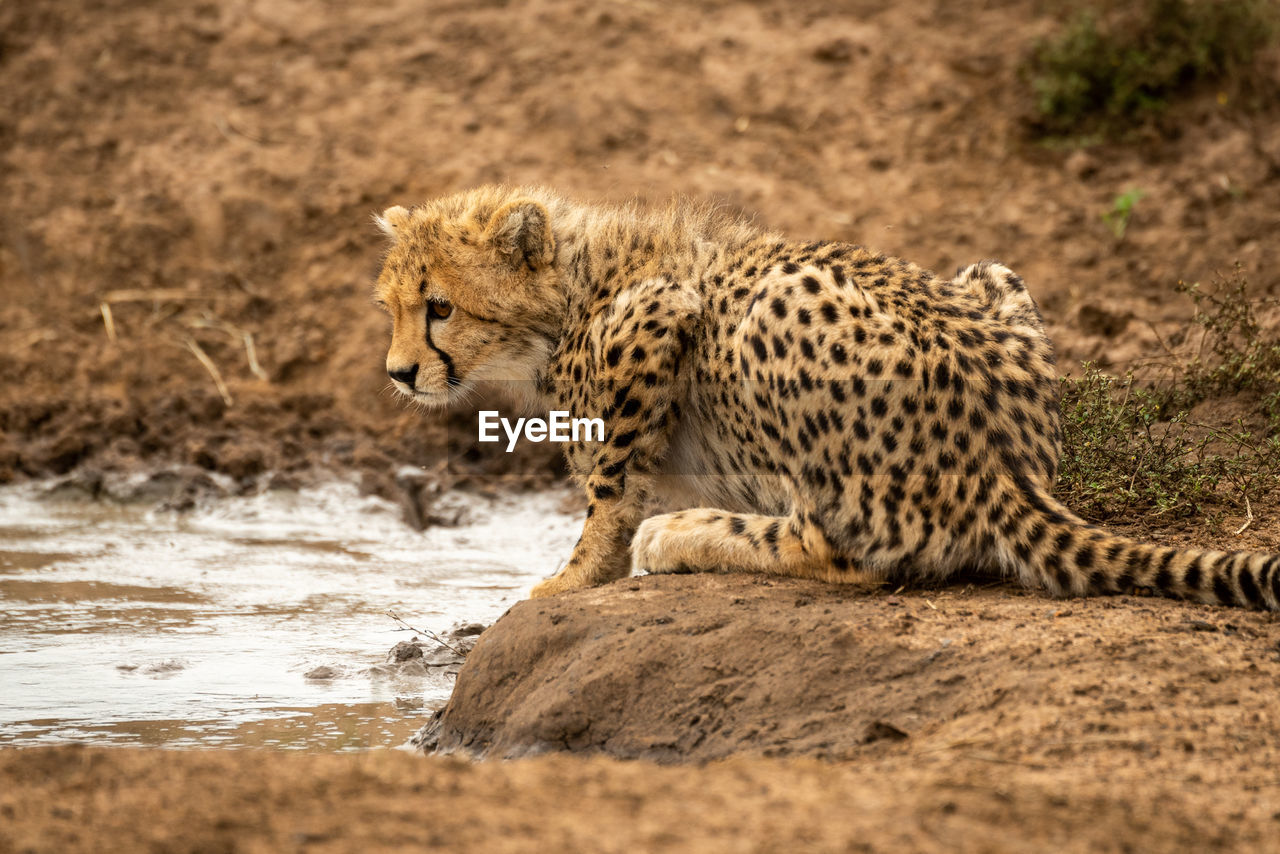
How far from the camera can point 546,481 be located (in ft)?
28.5

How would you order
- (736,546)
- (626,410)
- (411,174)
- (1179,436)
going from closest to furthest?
(736,546) < (626,410) < (1179,436) < (411,174)

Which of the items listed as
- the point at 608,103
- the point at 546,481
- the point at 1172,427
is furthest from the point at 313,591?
the point at 608,103

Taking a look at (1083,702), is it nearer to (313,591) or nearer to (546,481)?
(313,591)

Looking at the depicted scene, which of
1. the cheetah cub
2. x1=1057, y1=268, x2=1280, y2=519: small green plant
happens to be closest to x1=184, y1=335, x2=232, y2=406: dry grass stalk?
the cheetah cub

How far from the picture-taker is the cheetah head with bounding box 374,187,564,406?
5.37 meters

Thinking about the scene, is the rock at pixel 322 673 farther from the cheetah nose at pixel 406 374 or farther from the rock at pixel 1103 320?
the rock at pixel 1103 320

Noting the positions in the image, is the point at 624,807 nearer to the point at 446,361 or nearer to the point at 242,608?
the point at 446,361

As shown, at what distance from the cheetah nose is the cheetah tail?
2299mm

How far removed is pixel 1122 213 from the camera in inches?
380

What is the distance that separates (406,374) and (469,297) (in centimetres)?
38

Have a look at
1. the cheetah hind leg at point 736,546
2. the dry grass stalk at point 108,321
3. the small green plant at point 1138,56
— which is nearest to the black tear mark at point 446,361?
the cheetah hind leg at point 736,546

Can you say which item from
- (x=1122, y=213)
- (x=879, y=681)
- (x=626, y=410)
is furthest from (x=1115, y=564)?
(x=1122, y=213)

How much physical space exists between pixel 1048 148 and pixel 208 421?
6327mm

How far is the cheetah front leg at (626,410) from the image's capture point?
5059 mm
